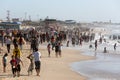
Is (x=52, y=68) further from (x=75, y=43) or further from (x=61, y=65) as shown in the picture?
(x=75, y=43)

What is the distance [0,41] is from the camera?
36.0 m

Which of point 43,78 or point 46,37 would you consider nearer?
point 43,78

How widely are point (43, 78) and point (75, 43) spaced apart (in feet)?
106

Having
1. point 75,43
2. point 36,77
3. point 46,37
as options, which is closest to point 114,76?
point 36,77

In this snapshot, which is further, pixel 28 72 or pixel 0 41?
pixel 0 41

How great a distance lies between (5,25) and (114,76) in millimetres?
44831

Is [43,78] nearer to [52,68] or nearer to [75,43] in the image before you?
[52,68]

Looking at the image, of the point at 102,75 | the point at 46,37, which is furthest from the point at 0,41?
the point at 102,75

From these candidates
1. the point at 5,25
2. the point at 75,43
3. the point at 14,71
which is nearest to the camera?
the point at 14,71

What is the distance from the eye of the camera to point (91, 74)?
22.3 m

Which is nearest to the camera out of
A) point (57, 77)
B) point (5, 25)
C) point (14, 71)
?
point (14, 71)

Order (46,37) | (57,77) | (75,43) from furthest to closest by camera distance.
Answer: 1. (75,43)
2. (46,37)
3. (57,77)

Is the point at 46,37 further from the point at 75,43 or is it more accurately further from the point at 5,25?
the point at 5,25

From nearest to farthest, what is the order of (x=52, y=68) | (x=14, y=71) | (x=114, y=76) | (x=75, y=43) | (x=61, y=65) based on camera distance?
(x=14, y=71) → (x=114, y=76) → (x=52, y=68) → (x=61, y=65) → (x=75, y=43)
